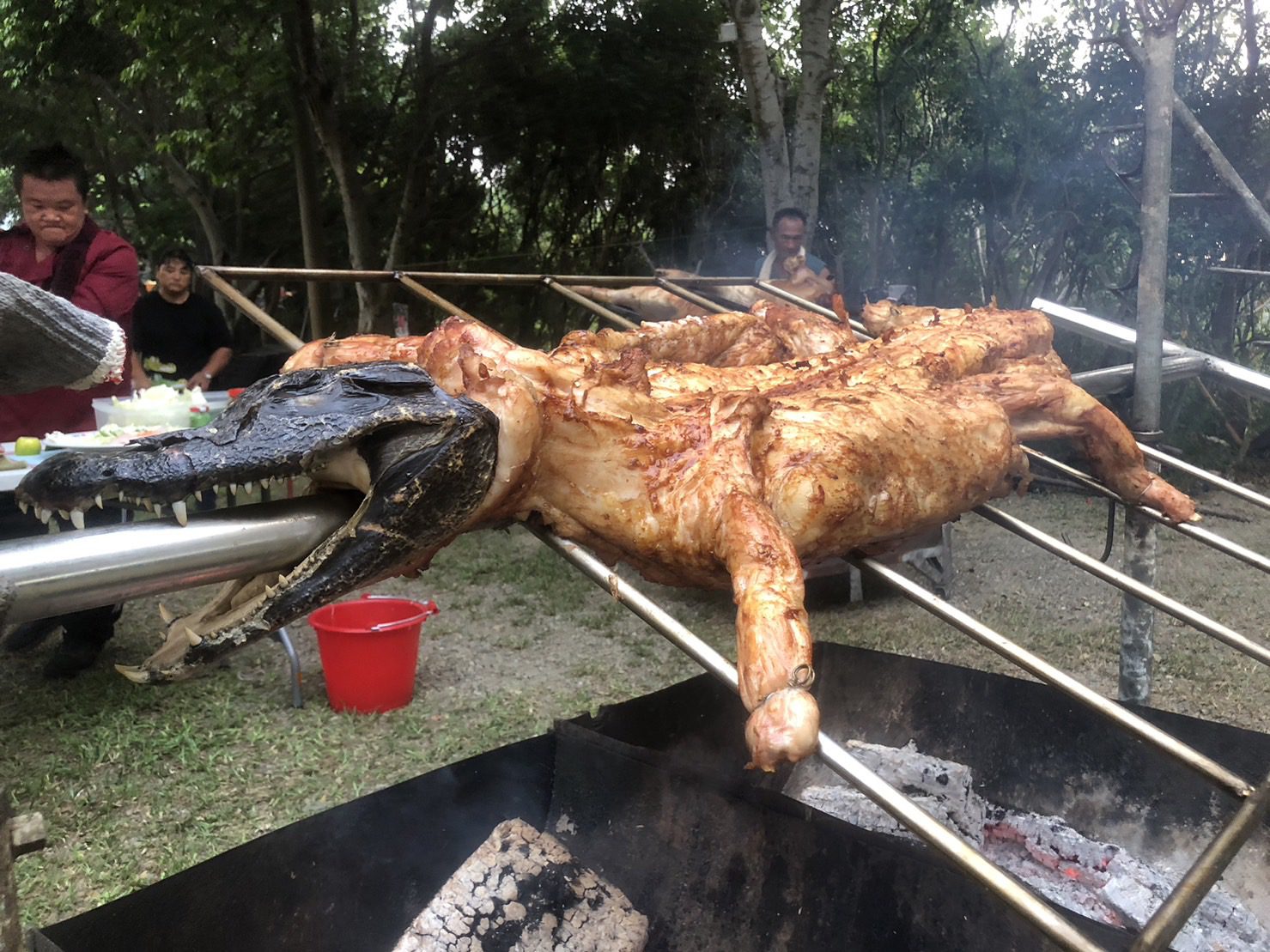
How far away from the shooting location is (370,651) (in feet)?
14.4

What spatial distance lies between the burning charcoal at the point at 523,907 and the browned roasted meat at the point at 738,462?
898 mm

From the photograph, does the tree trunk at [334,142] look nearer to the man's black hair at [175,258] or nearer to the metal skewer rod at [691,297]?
the man's black hair at [175,258]

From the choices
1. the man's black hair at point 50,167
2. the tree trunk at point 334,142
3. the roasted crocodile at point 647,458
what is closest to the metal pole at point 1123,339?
the roasted crocodile at point 647,458

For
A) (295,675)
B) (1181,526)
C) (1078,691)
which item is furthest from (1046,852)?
(295,675)

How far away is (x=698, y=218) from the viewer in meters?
12.4

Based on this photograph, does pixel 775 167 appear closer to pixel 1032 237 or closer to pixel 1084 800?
pixel 1032 237

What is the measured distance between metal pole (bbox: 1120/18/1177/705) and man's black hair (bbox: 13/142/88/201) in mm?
4432

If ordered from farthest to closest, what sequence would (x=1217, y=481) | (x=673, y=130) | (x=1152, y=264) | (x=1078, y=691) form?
(x=673, y=130), (x=1152, y=264), (x=1217, y=481), (x=1078, y=691)

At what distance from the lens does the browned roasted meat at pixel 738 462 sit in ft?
5.45

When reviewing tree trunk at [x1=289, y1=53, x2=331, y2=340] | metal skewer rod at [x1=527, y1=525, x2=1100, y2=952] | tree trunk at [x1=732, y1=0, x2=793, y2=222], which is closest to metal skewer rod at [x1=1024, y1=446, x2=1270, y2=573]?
metal skewer rod at [x1=527, y1=525, x2=1100, y2=952]

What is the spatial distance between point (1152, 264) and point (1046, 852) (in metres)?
2.01

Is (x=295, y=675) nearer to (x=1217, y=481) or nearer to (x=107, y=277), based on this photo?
(x=107, y=277)

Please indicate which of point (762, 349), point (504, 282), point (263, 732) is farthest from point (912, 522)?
point (263, 732)

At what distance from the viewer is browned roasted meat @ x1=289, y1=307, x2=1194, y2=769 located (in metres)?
1.66
